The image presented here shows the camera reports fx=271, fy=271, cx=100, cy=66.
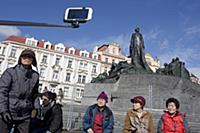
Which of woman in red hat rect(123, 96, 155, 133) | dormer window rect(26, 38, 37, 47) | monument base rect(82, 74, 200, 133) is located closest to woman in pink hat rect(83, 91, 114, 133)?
woman in red hat rect(123, 96, 155, 133)

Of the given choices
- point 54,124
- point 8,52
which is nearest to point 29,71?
point 54,124

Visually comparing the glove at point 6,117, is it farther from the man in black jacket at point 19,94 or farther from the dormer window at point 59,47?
the dormer window at point 59,47

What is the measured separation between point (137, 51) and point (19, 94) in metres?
11.5

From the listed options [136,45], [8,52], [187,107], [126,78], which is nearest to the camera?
[187,107]

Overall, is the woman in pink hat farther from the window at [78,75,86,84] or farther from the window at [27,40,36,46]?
the window at [78,75,86,84]

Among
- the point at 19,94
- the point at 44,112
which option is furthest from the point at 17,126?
the point at 44,112

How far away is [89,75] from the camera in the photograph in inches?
2021

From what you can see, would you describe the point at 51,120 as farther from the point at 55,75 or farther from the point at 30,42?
the point at 30,42

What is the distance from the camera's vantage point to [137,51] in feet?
46.9

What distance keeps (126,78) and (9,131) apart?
33.2 feet

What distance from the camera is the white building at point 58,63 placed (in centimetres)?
4559

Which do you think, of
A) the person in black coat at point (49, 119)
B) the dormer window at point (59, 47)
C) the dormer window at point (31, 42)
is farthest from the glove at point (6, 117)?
the dormer window at point (59, 47)

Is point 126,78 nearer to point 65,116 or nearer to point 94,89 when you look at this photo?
point 94,89

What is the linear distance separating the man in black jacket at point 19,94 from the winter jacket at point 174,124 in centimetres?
194
